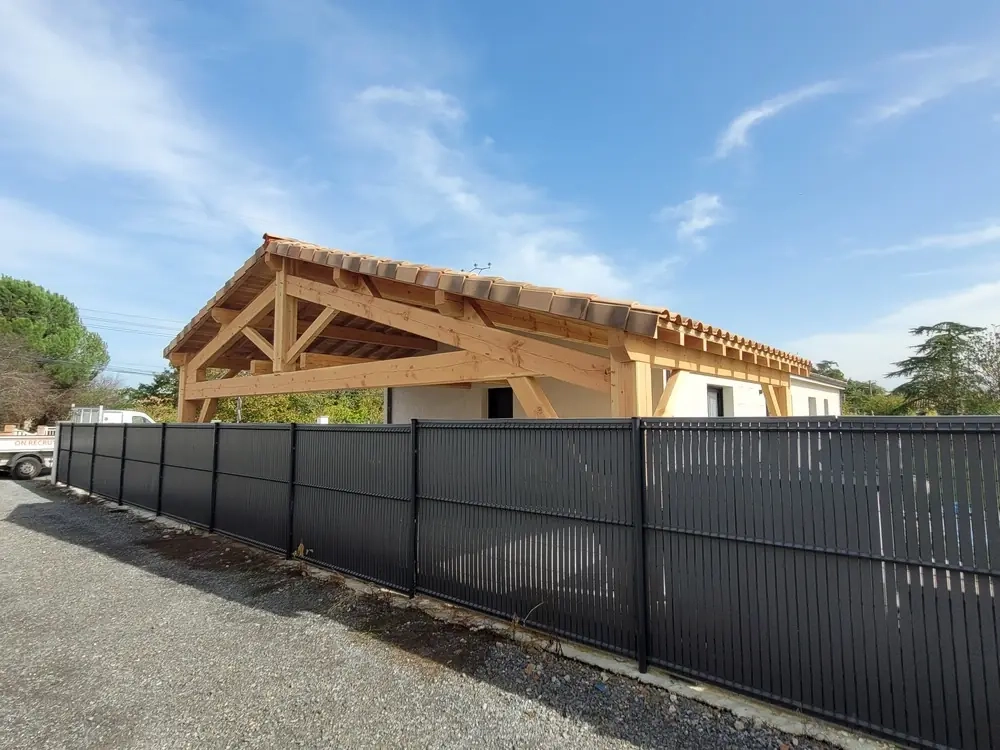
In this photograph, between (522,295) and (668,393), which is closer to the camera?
(522,295)

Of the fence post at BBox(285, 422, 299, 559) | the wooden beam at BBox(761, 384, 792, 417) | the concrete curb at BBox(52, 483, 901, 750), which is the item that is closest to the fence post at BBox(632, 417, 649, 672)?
the concrete curb at BBox(52, 483, 901, 750)

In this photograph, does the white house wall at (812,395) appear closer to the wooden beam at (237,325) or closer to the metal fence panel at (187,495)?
the wooden beam at (237,325)

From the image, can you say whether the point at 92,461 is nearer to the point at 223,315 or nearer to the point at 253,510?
the point at 223,315

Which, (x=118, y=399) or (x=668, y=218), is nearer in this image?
(x=668, y=218)

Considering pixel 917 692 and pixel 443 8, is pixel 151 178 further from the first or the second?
pixel 917 692

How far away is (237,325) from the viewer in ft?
32.8

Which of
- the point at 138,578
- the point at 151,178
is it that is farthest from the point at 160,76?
the point at 138,578

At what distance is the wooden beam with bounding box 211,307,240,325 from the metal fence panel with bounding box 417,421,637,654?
712 cm

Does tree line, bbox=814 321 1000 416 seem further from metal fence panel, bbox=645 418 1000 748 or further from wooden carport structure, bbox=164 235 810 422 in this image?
metal fence panel, bbox=645 418 1000 748

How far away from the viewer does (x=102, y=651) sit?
14.1ft

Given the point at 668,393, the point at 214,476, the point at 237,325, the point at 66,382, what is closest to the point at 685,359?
the point at 668,393

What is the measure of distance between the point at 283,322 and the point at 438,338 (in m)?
3.83

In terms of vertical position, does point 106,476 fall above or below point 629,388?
below

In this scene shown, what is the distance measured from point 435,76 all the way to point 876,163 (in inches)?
334
